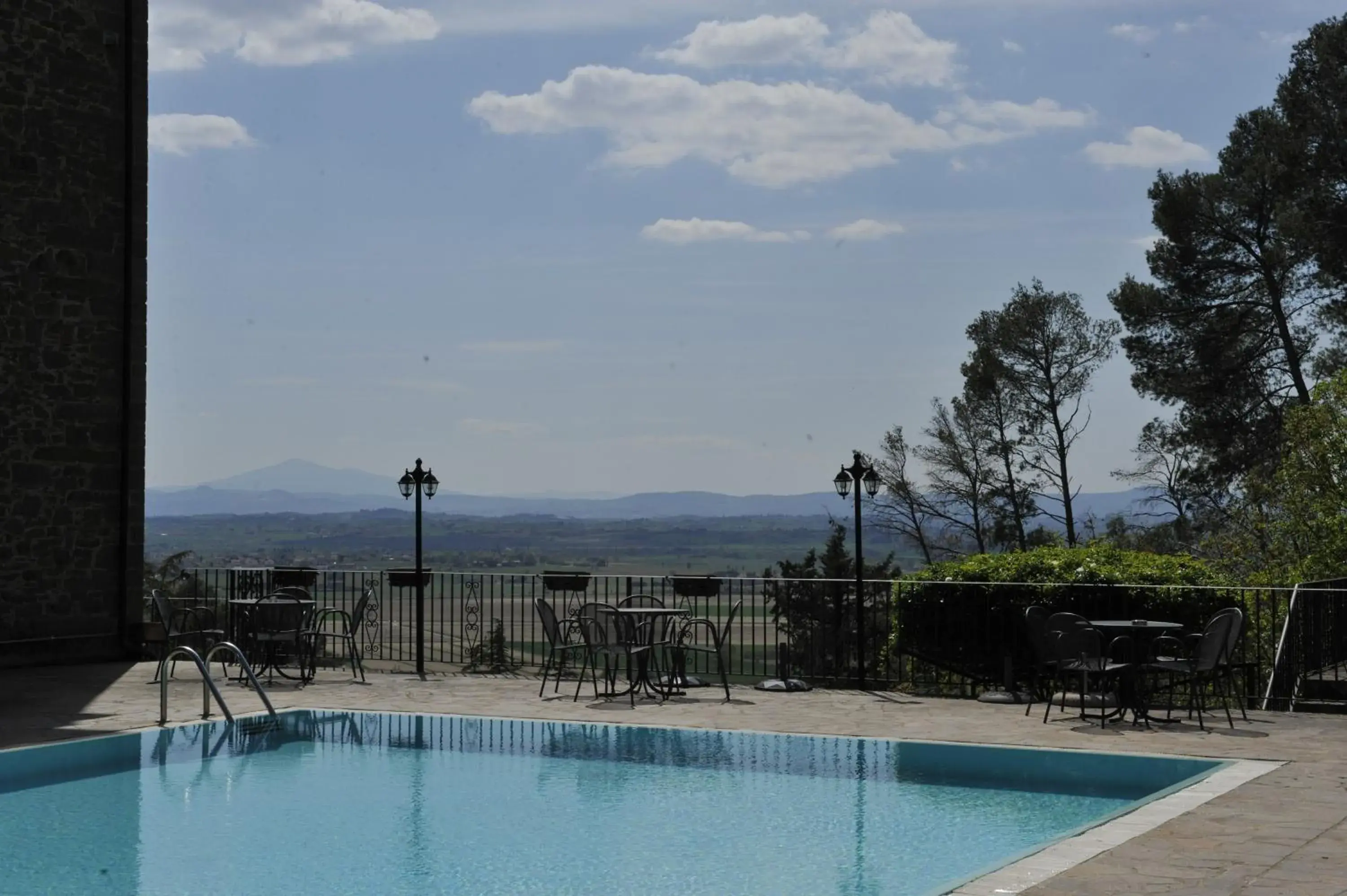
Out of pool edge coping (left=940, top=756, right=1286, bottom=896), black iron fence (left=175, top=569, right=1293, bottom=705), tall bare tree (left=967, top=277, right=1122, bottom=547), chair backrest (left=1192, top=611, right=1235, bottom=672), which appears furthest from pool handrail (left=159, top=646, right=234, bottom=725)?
tall bare tree (left=967, top=277, right=1122, bottom=547)

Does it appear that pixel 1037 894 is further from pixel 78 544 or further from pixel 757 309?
pixel 757 309

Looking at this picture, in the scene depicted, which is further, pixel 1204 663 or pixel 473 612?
pixel 473 612

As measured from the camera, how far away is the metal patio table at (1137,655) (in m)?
9.51

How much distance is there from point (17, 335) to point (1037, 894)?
11.3 metres

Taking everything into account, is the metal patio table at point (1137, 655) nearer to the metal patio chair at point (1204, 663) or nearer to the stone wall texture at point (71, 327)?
the metal patio chair at point (1204, 663)

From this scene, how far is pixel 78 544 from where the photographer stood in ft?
45.7

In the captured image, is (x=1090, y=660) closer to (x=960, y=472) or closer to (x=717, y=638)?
(x=717, y=638)

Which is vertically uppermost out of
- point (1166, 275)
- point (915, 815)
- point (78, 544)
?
point (1166, 275)

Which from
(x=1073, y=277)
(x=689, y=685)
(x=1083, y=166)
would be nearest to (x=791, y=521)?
(x=1073, y=277)

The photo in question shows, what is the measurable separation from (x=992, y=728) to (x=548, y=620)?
3.56 metres

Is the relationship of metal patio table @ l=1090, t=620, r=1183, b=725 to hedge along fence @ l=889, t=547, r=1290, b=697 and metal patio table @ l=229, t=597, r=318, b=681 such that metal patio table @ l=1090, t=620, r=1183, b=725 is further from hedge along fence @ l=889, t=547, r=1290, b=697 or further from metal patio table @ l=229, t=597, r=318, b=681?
metal patio table @ l=229, t=597, r=318, b=681

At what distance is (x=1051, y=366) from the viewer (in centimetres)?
3309

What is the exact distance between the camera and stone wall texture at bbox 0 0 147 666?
13.3 metres

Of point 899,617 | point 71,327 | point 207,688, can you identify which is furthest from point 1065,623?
point 71,327
